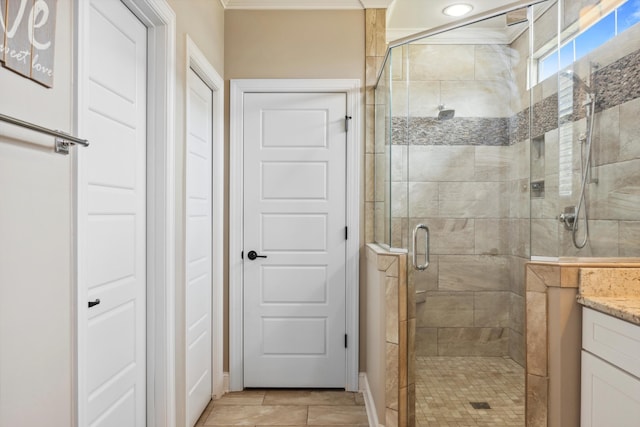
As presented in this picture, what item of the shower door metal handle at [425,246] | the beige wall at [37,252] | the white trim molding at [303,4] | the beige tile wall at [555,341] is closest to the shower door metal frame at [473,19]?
the white trim molding at [303,4]

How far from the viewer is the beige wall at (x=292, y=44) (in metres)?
2.92

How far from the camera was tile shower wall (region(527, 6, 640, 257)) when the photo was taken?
64.3 inches

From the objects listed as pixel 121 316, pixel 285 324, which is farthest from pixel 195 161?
pixel 285 324

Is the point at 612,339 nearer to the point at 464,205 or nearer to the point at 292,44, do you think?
the point at 464,205

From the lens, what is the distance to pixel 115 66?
1624 mm

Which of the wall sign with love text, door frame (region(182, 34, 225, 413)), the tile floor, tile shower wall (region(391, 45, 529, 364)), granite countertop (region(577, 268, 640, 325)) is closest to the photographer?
the wall sign with love text

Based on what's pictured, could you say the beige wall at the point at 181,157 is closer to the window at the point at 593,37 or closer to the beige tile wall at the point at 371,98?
the beige tile wall at the point at 371,98

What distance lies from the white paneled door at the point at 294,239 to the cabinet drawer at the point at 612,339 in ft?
5.40

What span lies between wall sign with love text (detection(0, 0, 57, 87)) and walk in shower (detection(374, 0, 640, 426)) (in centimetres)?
157

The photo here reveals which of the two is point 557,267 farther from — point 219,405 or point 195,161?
point 219,405

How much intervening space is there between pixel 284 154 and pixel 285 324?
48.0 inches

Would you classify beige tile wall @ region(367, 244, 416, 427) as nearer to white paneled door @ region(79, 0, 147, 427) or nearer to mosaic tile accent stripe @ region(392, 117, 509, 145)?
mosaic tile accent stripe @ region(392, 117, 509, 145)

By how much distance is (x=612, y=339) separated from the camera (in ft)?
4.57

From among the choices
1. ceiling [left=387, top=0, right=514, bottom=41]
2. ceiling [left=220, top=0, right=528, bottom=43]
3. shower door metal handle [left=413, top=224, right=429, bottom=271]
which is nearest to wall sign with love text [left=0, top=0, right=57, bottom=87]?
shower door metal handle [left=413, top=224, right=429, bottom=271]
